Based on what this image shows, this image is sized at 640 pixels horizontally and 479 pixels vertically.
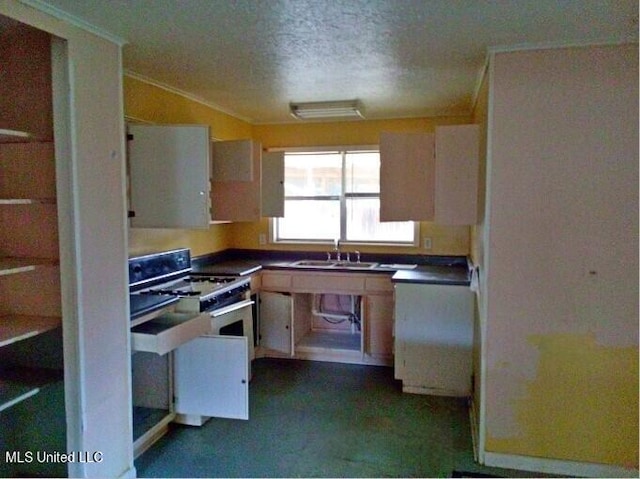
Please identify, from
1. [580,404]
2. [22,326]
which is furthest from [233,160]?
[580,404]

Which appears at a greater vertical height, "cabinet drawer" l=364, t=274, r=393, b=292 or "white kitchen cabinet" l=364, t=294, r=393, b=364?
"cabinet drawer" l=364, t=274, r=393, b=292

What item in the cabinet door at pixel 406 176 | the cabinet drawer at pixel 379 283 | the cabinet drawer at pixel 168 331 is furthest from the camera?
the cabinet drawer at pixel 379 283

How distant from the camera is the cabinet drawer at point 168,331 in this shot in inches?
97.3

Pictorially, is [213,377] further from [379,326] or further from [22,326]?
[379,326]

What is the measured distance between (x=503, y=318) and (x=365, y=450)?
1108mm

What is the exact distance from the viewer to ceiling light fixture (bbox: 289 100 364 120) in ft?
12.5

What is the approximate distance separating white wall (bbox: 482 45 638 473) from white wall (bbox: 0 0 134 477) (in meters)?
1.92

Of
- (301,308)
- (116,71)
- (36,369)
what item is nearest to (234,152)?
(116,71)

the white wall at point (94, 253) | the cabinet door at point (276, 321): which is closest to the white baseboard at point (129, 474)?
the white wall at point (94, 253)

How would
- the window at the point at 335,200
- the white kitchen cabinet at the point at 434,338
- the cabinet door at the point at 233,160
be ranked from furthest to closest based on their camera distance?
the window at the point at 335,200 → the cabinet door at the point at 233,160 → the white kitchen cabinet at the point at 434,338

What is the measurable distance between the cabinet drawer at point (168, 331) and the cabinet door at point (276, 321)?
1.31 metres

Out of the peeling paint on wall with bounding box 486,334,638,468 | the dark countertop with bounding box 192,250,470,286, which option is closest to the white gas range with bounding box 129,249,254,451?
the dark countertop with bounding box 192,250,470,286

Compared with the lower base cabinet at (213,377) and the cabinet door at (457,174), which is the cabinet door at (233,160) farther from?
the cabinet door at (457,174)

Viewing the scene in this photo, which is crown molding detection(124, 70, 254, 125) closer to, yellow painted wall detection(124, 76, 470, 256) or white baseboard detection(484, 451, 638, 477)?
yellow painted wall detection(124, 76, 470, 256)
